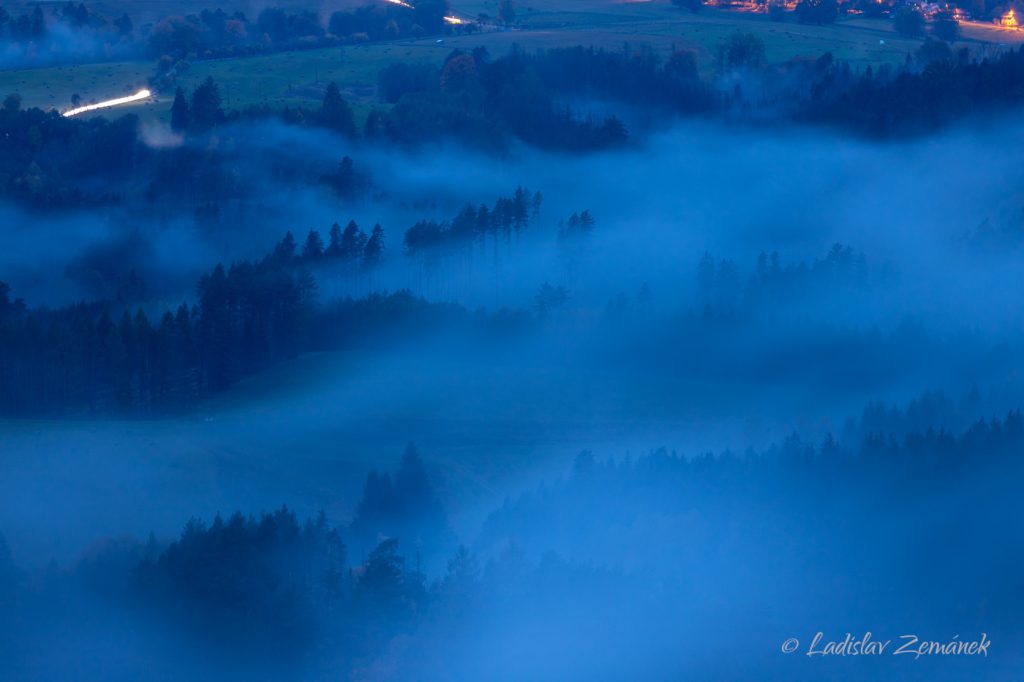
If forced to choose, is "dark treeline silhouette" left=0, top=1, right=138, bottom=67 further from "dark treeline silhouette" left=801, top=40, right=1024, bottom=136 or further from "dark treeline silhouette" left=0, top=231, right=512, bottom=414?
"dark treeline silhouette" left=801, top=40, right=1024, bottom=136

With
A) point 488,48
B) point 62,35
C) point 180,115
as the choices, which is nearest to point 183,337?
point 180,115

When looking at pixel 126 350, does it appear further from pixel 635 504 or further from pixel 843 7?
pixel 843 7

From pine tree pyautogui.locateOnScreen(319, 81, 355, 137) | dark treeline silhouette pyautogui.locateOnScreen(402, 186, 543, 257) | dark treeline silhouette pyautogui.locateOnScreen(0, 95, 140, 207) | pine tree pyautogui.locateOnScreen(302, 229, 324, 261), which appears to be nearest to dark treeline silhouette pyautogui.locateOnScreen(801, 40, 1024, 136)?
dark treeline silhouette pyautogui.locateOnScreen(402, 186, 543, 257)

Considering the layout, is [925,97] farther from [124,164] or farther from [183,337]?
[183,337]

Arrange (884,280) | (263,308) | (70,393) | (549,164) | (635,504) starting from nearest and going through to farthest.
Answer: (635,504)
(70,393)
(263,308)
(884,280)
(549,164)

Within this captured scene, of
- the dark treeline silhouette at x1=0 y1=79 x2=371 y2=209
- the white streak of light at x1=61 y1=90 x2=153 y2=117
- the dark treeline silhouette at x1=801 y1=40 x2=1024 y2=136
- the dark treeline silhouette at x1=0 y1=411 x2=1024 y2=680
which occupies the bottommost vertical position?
the dark treeline silhouette at x1=0 y1=411 x2=1024 y2=680

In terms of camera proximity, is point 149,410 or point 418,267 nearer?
point 149,410

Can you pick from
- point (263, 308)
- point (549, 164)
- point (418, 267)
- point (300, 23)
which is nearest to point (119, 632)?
point (263, 308)
